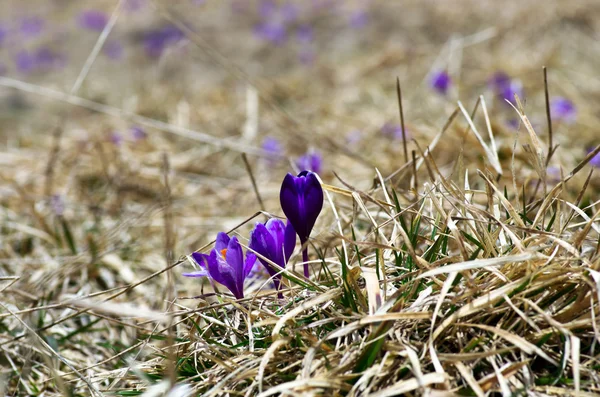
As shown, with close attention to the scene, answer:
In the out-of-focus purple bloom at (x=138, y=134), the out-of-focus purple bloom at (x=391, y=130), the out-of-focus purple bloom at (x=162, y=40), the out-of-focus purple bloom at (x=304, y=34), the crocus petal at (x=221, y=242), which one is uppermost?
the out-of-focus purple bloom at (x=162, y=40)

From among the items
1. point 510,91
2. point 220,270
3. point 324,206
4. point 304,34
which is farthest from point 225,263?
point 304,34

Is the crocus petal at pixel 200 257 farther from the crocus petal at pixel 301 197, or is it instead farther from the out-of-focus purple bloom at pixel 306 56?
the out-of-focus purple bloom at pixel 306 56

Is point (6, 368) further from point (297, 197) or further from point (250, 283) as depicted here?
point (297, 197)

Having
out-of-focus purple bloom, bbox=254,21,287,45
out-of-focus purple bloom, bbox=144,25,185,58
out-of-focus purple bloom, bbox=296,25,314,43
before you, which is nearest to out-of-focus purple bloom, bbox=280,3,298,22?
out-of-focus purple bloom, bbox=254,21,287,45

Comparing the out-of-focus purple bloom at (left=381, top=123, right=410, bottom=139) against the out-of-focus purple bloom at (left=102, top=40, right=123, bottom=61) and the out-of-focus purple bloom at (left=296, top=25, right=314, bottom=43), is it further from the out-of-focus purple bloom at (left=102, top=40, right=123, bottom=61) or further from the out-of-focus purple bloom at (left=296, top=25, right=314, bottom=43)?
the out-of-focus purple bloom at (left=102, top=40, right=123, bottom=61)

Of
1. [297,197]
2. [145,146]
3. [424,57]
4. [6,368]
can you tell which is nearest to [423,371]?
[297,197]

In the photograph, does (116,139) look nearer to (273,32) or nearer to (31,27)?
(273,32)

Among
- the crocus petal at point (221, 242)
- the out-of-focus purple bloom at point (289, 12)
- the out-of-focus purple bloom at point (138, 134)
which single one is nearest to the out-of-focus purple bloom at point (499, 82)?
the out-of-focus purple bloom at point (138, 134)
